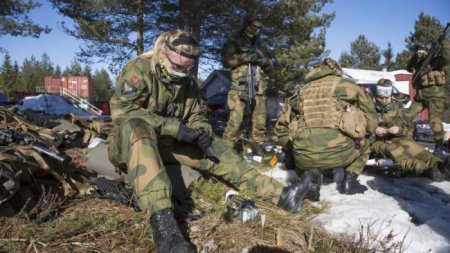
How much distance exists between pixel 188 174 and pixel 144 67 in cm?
97

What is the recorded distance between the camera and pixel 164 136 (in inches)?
122

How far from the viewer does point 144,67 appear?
3.09 m

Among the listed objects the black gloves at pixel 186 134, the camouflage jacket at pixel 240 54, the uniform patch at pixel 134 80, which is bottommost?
the black gloves at pixel 186 134

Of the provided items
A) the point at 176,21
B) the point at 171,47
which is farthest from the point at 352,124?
the point at 176,21

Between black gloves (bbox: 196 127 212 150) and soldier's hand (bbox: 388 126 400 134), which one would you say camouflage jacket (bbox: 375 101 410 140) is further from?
black gloves (bbox: 196 127 212 150)

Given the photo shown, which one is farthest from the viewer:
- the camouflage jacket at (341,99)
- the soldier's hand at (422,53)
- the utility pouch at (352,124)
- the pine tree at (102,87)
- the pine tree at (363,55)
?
the pine tree at (102,87)

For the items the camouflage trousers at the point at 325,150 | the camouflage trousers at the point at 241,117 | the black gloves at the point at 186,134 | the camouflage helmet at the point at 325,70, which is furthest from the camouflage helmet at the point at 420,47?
the black gloves at the point at 186,134

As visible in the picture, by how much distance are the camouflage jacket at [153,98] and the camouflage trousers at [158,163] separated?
0.11m

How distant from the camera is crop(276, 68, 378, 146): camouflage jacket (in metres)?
3.78

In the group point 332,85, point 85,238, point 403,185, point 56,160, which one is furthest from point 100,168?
point 403,185

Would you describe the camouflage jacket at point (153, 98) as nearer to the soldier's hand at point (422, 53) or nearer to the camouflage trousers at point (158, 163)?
the camouflage trousers at point (158, 163)

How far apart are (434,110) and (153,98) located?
5.46 meters

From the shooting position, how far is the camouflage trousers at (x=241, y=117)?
629 centimetres

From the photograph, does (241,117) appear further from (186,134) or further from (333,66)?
(186,134)
